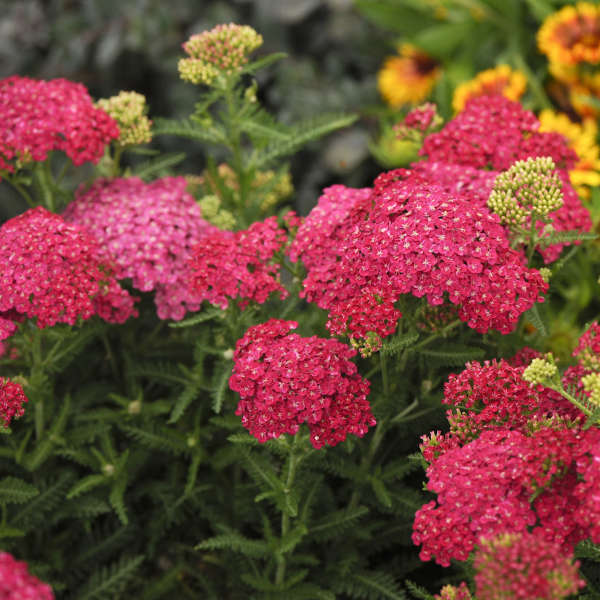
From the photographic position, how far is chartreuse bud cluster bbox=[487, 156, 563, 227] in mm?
2260

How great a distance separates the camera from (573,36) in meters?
4.05

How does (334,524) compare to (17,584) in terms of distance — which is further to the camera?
(334,524)

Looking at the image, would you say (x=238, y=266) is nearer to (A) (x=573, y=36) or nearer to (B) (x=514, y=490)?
(B) (x=514, y=490)

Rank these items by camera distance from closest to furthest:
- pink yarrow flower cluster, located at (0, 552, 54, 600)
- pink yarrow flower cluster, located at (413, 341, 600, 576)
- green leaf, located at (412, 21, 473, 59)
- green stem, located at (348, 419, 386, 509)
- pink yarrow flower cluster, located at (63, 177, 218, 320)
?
1. pink yarrow flower cluster, located at (0, 552, 54, 600)
2. pink yarrow flower cluster, located at (413, 341, 600, 576)
3. green stem, located at (348, 419, 386, 509)
4. pink yarrow flower cluster, located at (63, 177, 218, 320)
5. green leaf, located at (412, 21, 473, 59)

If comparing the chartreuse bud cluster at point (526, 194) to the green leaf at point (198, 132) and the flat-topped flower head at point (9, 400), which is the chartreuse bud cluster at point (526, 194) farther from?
the flat-topped flower head at point (9, 400)

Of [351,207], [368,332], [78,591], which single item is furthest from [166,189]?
[78,591]

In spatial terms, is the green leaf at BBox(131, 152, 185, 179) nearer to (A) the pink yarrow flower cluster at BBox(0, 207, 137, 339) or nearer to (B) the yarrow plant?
(B) the yarrow plant

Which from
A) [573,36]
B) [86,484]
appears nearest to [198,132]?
[86,484]

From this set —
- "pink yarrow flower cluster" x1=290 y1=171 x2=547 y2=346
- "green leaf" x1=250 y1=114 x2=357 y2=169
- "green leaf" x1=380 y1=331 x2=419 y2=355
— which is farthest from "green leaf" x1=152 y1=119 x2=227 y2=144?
"green leaf" x1=380 y1=331 x2=419 y2=355

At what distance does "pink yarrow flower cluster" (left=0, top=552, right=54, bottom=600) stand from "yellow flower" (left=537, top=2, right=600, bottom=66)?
11.8 ft

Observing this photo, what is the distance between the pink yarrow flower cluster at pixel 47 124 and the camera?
2701 mm

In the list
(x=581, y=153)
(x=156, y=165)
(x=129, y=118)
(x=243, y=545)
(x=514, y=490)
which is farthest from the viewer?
(x=581, y=153)

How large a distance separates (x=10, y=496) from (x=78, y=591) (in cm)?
54

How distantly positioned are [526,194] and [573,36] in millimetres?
2232
